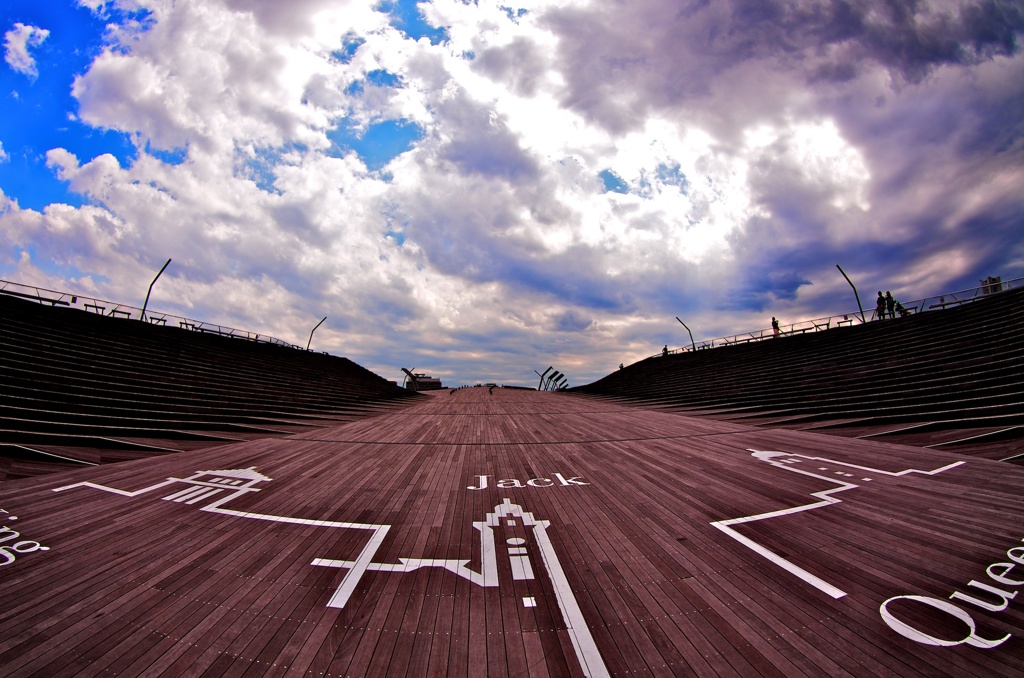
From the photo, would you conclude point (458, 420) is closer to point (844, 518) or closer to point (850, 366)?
point (844, 518)

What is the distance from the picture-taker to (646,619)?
3.74 metres

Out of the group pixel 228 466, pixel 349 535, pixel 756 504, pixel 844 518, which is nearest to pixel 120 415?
pixel 228 466

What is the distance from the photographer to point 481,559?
4.93 m

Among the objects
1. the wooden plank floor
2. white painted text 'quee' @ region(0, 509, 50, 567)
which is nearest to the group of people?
the wooden plank floor

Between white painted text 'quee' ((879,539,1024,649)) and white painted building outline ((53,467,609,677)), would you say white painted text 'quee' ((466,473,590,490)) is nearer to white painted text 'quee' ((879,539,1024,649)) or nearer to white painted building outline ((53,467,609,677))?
white painted building outline ((53,467,609,677))

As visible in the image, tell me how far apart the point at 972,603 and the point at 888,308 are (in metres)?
29.8

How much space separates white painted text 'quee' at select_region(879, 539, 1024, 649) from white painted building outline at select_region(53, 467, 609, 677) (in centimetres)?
312

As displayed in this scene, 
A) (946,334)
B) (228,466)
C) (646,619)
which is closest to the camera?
(646,619)

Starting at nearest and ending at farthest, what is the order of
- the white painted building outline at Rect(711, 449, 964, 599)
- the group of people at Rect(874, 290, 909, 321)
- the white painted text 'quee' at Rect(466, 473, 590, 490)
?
the white painted building outline at Rect(711, 449, 964, 599)
the white painted text 'quee' at Rect(466, 473, 590, 490)
the group of people at Rect(874, 290, 909, 321)

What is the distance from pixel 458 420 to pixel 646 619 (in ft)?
54.6

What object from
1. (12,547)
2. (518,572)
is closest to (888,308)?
(518,572)

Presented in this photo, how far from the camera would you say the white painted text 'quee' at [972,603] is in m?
3.36

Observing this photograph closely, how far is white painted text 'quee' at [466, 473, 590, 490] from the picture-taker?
809cm

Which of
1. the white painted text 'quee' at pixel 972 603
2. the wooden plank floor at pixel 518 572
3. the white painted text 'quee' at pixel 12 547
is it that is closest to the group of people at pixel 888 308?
the wooden plank floor at pixel 518 572
